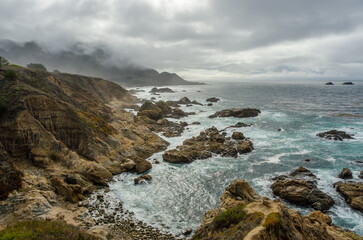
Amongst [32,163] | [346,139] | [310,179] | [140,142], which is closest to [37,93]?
[32,163]

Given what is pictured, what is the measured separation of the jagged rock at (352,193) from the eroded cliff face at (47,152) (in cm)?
2434

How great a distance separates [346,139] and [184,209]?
40.7m

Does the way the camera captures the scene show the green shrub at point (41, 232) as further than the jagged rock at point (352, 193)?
No

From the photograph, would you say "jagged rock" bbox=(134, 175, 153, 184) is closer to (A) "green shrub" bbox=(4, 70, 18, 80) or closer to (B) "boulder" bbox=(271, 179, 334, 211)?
(B) "boulder" bbox=(271, 179, 334, 211)

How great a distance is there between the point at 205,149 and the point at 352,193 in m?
21.0

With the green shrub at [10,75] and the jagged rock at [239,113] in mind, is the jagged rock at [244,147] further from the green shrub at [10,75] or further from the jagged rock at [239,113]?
the green shrub at [10,75]

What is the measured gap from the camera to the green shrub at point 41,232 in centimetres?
1095

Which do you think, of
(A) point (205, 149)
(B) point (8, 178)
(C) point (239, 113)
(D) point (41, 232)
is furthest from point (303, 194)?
(C) point (239, 113)

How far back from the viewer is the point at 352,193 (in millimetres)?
21500

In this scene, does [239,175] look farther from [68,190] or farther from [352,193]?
[68,190]

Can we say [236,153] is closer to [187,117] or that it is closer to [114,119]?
[114,119]

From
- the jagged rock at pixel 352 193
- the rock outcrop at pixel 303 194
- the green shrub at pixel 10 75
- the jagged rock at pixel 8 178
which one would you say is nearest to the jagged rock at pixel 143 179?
the jagged rock at pixel 8 178

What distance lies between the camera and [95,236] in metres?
12.7

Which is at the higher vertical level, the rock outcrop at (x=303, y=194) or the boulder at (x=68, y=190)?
the boulder at (x=68, y=190)
